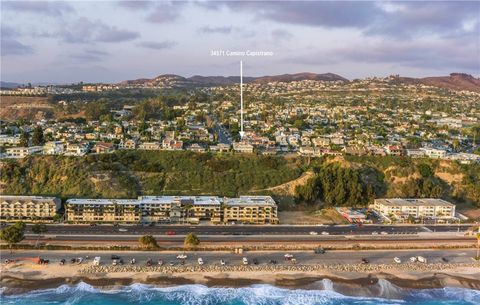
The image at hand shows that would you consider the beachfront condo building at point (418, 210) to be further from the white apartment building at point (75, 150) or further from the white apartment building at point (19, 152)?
the white apartment building at point (19, 152)

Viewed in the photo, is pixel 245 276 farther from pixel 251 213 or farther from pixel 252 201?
pixel 252 201

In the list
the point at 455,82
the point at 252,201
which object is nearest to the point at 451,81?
the point at 455,82

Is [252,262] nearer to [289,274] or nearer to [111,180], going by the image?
[289,274]

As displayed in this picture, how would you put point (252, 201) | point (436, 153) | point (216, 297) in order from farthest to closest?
point (436, 153) → point (252, 201) → point (216, 297)

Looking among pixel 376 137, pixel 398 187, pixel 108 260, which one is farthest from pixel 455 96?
pixel 108 260

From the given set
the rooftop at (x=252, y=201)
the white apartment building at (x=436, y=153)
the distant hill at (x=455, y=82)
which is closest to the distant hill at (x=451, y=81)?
the distant hill at (x=455, y=82)
